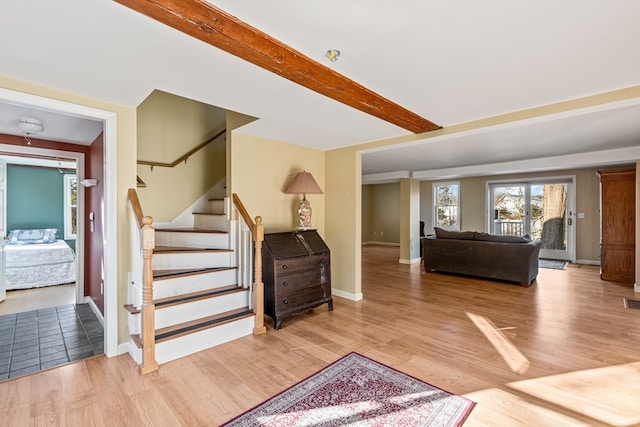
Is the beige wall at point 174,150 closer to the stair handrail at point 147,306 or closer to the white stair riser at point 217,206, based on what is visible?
the white stair riser at point 217,206

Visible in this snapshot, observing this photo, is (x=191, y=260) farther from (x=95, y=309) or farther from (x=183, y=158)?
(x=183, y=158)

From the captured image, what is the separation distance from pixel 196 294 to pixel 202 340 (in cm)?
47

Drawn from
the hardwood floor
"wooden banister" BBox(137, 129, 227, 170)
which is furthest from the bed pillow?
the hardwood floor

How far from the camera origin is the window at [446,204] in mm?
8547

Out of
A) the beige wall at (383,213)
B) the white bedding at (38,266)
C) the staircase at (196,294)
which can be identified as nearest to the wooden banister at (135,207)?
the staircase at (196,294)

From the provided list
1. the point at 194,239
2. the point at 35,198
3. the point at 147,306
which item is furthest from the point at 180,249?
the point at 35,198

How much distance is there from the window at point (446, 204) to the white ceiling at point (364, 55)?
553 centimetres

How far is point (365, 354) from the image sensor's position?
8.33 feet

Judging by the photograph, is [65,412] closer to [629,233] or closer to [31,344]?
[31,344]

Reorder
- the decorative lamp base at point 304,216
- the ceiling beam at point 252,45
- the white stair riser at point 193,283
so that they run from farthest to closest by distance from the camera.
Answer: the decorative lamp base at point 304,216 < the white stair riser at point 193,283 < the ceiling beam at point 252,45

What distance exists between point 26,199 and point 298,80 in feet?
24.5

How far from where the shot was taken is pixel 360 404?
6.18 ft

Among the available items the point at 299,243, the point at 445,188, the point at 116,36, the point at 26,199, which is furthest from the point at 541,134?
the point at 26,199

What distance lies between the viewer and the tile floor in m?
2.42
